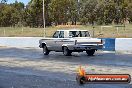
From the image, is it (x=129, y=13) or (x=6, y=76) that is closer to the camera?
(x=6, y=76)

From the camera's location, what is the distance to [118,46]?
31891 mm

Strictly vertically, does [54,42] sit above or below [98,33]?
above

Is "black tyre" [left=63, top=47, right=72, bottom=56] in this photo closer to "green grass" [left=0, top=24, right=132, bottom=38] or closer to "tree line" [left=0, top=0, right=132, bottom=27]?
"green grass" [left=0, top=24, right=132, bottom=38]

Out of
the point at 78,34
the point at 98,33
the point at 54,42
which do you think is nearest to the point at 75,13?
the point at 98,33

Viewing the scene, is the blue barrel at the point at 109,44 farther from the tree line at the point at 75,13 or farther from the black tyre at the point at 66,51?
the tree line at the point at 75,13

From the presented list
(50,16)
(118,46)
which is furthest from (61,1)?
(118,46)

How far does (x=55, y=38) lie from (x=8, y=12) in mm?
86510

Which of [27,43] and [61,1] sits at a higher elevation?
[61,1]

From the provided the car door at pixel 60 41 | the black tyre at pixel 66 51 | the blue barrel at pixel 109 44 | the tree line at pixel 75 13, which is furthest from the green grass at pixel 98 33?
the tree line at pixel 75 13

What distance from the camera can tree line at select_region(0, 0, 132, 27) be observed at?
3445 inches

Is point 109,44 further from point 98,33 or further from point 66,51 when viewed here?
point 98,33

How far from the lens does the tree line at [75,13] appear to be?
8750 centimetres

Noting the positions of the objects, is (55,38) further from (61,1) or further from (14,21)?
(14,21)

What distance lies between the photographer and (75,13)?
98.4 m
